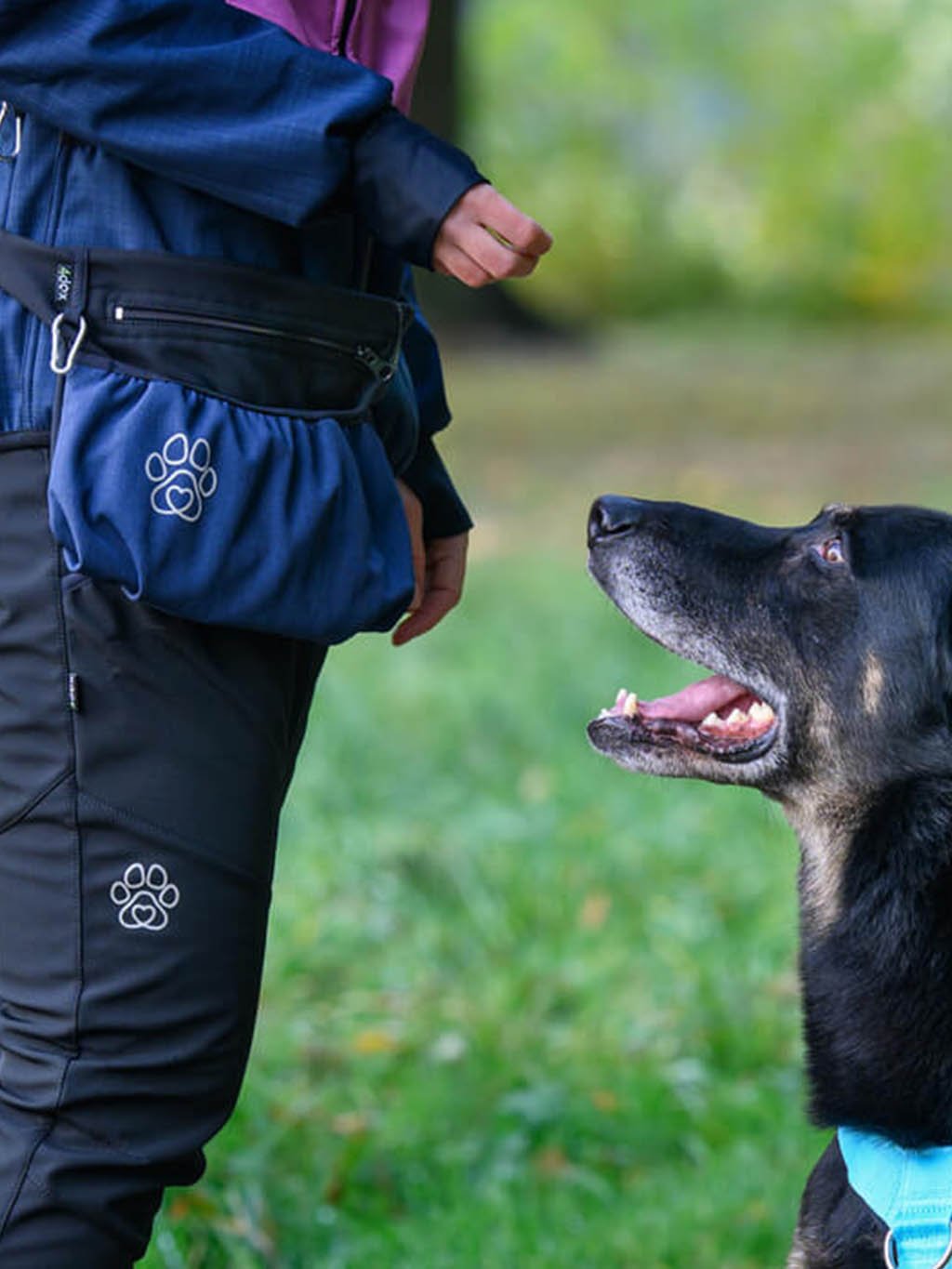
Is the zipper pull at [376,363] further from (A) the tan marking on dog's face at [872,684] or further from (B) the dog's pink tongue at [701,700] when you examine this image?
(A) the tan marking on dog's face at [872,684]

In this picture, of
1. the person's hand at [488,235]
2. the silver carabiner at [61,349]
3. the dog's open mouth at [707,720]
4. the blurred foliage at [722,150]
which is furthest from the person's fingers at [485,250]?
the blurred foliage at [722,150]

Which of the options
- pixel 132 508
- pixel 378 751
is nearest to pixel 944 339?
pixel 378 751

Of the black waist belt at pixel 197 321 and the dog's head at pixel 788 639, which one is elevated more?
the black waist belt at pixel 197 321

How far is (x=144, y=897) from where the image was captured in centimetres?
235

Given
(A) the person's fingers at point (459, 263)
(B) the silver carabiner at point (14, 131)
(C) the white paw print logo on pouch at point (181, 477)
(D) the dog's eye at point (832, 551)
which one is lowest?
(D) the dog's eye at point (832, 551)

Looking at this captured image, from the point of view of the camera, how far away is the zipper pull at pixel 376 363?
252 centimetres

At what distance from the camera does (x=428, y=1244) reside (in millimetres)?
3814

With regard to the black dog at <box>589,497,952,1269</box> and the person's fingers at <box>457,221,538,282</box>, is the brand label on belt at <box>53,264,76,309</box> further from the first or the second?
the black dog at <box>589,497,952,1269</box>

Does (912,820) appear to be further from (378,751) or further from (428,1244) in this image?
(378,751)

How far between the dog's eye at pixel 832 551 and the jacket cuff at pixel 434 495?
24.3 inches

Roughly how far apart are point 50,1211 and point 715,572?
1.52 meters

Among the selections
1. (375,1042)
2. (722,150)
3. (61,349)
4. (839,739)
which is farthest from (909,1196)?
(722,150)

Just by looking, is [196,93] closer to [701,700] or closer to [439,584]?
[439,584]

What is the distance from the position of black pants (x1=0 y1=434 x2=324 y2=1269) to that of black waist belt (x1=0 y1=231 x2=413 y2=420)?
6.6 inches
